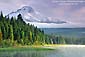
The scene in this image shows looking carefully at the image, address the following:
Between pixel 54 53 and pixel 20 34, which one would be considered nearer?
pixel 54 53

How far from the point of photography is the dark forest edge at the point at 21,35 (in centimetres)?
741

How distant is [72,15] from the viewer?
7.44 m

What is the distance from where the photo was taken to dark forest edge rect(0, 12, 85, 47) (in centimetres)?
741

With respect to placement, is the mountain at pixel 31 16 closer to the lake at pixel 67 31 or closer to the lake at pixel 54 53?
the lake at pixel 67 31

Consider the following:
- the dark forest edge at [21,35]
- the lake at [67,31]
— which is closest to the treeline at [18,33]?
the dark forest edge at [21,35]

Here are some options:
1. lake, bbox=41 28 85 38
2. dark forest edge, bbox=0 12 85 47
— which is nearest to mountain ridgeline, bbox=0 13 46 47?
dark forest edge, bbox=0 12 85 47

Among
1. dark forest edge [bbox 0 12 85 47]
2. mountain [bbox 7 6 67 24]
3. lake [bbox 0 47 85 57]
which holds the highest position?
mountain [bbox 7 6 67 24]

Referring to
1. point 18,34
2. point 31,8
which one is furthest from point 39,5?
point 18,34

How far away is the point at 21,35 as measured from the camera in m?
7.46

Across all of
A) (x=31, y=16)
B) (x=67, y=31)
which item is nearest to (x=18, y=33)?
(x=31, y=16)

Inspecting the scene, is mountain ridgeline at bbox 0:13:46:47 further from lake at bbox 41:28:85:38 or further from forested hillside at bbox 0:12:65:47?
lake at bbox 41:28:85:38

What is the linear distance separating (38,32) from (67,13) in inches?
22.9

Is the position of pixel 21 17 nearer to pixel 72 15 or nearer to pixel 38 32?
pixel 38 32

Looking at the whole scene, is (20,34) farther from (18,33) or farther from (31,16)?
(31,16)
